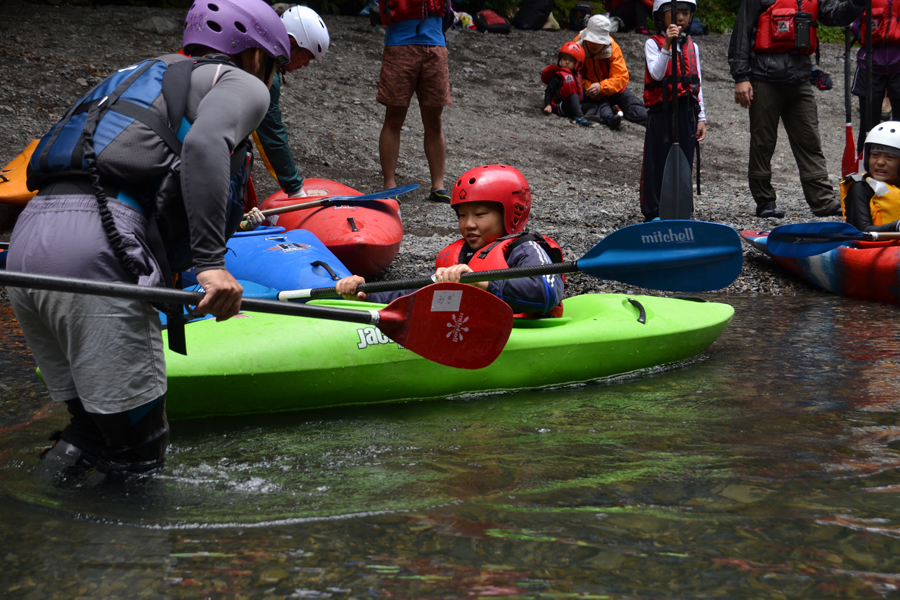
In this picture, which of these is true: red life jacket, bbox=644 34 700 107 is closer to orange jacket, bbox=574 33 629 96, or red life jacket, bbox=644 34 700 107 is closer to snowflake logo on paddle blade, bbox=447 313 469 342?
snowflake logo on paddle blade, bbox=447 313 469 342

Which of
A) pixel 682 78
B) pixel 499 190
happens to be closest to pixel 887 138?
pixel 682 78

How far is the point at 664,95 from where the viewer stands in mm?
6008

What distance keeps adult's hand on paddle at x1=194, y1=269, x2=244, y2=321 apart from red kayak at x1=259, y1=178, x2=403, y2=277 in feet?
9.89

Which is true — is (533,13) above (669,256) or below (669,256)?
above

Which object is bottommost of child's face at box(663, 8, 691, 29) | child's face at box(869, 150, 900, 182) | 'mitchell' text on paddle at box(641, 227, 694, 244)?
'mitchell' text on paddle at box(641, 227, 694, 244)

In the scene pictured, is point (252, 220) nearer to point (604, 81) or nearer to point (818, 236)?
point (818, 236)

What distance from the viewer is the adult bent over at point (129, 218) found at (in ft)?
6.48

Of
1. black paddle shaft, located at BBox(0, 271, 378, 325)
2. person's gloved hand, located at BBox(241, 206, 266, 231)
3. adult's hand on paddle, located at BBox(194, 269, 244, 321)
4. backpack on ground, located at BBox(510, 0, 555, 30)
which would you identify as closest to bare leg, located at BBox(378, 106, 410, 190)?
person's gloved hand, located at BBox(241, 206, 266, 231)

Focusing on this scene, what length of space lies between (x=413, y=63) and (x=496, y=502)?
4686 millimetres

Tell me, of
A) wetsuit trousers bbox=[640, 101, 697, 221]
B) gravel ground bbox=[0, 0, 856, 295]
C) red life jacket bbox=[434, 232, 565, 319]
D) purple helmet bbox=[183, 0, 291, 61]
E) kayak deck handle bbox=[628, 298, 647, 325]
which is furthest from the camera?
gravel ground bbox=[0, 0, 856, 295]

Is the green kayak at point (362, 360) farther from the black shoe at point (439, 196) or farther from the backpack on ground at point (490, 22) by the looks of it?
the backpack on ground at point (490, 22)

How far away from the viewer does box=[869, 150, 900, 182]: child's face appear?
5322 millimetres

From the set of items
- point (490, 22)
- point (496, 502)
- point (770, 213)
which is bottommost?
point (496, 502)

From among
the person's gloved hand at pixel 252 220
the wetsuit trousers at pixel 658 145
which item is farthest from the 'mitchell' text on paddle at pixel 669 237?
the wetsuit trousers at pixel 658 145
